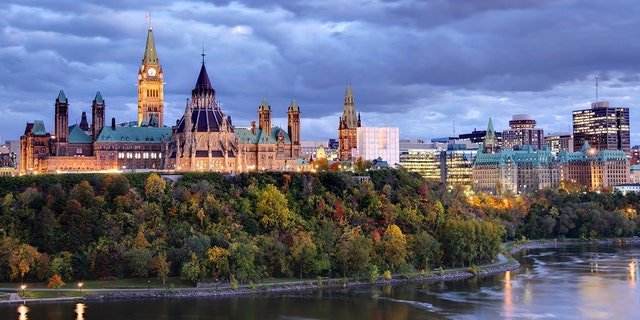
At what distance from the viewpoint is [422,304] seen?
9869 cm

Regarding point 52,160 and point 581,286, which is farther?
point 52,160

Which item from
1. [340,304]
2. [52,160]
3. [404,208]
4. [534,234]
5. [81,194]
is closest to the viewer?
[340,304]

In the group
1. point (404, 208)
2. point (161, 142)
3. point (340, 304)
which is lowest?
point (340, 304)

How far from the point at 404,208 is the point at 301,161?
184 feet

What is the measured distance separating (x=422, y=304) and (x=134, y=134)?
92951mm

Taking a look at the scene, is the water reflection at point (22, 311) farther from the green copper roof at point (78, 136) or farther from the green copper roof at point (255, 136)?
the green copper roof at point (255, 136)

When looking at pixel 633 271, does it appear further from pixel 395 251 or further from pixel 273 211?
pixel 273 211

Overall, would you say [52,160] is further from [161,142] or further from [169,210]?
[169,210]

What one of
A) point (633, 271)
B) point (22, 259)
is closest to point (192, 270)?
point (22, 259)

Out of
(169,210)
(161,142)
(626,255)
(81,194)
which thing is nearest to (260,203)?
(169,210)

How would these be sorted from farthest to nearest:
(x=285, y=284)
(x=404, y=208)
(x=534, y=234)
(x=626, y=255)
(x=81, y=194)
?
(x=534, y=234) → (x=626, y=255) → (x=404, y=208) → (x=81, y=194) → (x=285, y=284)

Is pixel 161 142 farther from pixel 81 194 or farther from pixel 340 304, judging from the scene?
pixel 340 304

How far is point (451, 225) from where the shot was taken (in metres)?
127

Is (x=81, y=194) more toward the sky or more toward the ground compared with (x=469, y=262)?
more toward the sky
